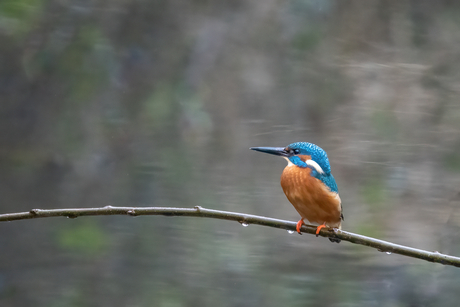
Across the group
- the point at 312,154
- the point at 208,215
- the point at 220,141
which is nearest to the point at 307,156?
the point at 312,154

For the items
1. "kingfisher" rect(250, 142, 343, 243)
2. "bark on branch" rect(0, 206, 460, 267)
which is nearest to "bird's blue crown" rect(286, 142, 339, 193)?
"kingfisher" rect(250, 142, 343, 243)

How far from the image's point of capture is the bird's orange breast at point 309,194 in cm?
105

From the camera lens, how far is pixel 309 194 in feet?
3.47

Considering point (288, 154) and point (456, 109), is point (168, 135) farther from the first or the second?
point (456, 109)

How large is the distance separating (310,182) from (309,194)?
0.03 meters

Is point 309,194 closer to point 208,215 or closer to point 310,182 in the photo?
point 310,182

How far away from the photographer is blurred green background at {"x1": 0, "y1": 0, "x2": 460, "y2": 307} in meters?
1.76

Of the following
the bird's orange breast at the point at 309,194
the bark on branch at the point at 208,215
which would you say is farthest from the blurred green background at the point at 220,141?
the bark on branch at the point at 208,215

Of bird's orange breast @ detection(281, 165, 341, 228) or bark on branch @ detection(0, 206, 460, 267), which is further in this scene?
bird's orange breast @ detection(281, 165, 341, 228)

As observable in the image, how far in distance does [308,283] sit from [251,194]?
454 mm

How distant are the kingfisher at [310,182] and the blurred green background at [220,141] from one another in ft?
2.41

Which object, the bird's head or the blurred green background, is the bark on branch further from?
the blurred green background

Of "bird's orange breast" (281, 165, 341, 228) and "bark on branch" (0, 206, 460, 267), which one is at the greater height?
"bird's orange breast" (281, 165, 341, 228)

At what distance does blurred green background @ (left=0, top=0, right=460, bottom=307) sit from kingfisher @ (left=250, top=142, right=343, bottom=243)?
0.73m
